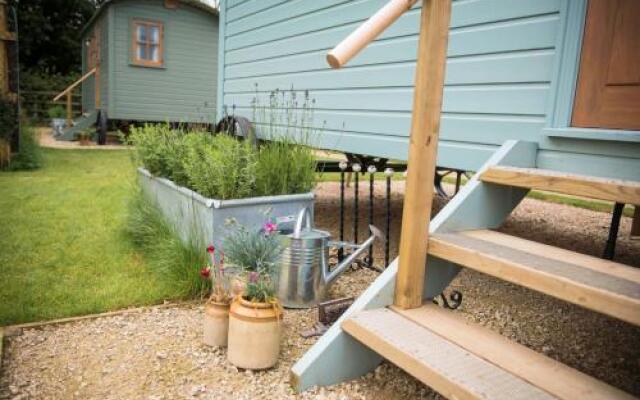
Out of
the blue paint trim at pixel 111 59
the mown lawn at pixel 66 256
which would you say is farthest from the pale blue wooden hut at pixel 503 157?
the blue paint trim at pixel 111 59

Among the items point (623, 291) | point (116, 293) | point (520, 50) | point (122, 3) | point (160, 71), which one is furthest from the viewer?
point (160, 71)

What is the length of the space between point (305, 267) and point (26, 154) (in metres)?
6.44

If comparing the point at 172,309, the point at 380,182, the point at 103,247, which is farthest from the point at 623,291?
the point at 380,182

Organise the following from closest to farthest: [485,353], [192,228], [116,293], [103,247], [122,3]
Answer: [485,353] → [116,293] → [192,228] → [103,247] → [122,3]

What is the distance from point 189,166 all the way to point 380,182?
594 centimetres

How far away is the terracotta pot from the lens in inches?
84.5

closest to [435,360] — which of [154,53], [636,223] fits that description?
[636,223]

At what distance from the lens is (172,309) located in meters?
2.57

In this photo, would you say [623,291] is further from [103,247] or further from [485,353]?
[103,247]

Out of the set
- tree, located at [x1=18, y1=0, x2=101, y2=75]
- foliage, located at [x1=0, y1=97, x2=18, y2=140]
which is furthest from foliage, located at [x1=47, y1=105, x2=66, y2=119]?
foliage, located at [x1=0, y1=97, x2=18, y2=140]

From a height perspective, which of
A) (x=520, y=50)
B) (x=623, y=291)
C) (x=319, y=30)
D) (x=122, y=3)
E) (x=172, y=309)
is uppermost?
(x=122, y=3)

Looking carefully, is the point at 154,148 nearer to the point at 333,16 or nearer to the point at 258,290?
the point at 333,16

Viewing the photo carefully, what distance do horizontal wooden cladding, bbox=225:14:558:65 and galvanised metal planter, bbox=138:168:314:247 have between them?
1190 mm

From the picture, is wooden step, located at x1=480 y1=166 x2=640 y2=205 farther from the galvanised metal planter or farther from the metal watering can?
the galvanised metal planter
